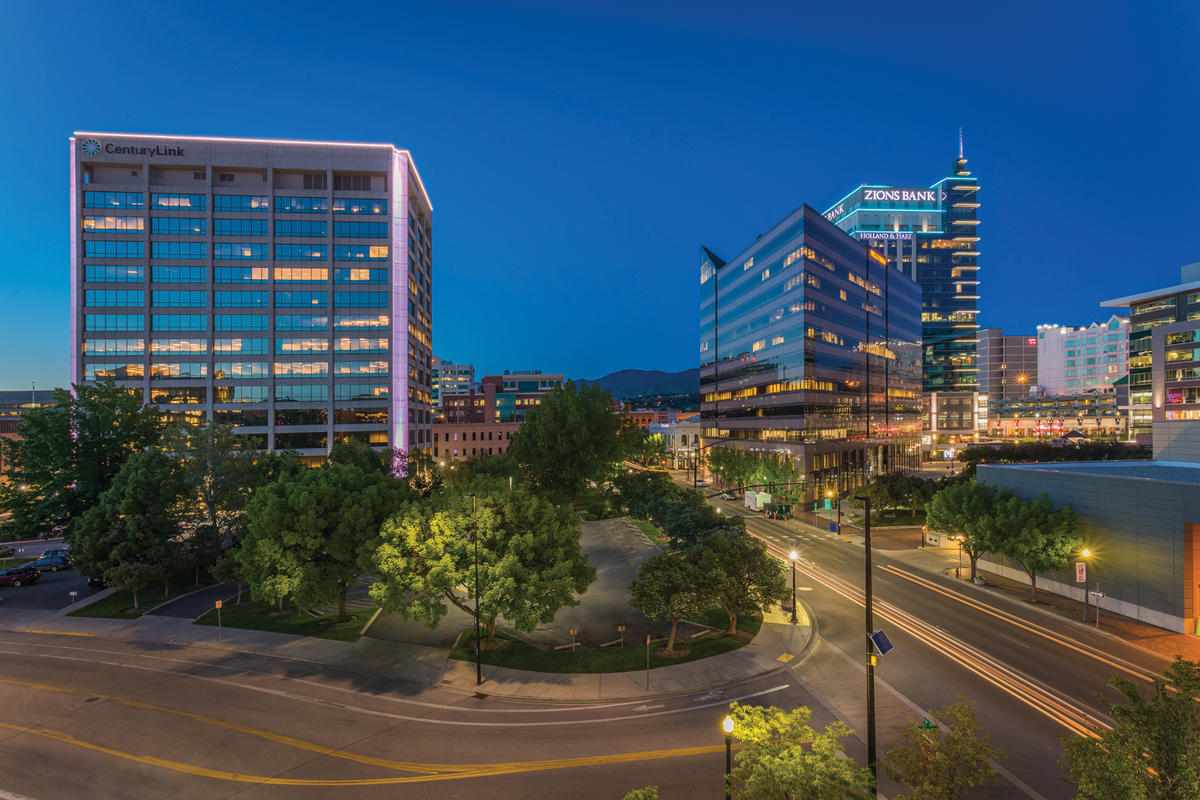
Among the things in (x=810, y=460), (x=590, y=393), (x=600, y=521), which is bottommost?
(x=600, y=521)

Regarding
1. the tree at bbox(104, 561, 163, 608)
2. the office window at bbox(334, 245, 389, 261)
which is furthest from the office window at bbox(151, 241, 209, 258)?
the tree at bbox(104, 561, 163, 608)

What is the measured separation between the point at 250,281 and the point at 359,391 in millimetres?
24578

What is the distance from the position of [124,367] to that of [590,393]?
75.6 metres

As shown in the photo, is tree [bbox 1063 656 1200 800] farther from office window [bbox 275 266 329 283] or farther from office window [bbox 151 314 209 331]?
office window [bbox 151 314 209 331]

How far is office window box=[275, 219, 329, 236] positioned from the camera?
8738 centimetres

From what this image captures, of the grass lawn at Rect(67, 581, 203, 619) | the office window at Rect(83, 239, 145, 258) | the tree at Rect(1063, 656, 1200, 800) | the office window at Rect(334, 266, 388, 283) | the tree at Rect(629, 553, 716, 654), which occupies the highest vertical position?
the office window at Rect(83, 239, 145, 258)

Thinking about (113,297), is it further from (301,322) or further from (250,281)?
(301,322)

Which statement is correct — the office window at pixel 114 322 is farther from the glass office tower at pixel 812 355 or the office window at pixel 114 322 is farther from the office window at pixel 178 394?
the glass office tower at pixel 812 355

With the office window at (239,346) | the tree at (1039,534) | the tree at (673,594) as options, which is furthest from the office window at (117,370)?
the tree at (1039,534)

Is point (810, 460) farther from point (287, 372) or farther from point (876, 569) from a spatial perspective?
→ point (287, 372)

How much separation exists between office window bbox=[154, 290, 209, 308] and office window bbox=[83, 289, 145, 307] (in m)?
2.40

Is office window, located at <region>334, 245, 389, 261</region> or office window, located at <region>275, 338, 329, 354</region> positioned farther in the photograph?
office window, located at <region>334, 245, 389, 261</region>

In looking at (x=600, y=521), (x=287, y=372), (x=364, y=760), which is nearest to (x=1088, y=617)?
(x=364, y=760)

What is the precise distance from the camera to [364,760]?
18094 mm
